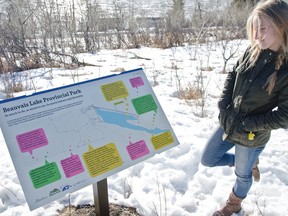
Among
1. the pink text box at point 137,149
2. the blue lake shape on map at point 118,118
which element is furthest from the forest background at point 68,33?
the pink text box at point 137,149

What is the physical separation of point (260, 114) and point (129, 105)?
871 millimetres

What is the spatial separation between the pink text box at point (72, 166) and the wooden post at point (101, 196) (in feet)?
0.97

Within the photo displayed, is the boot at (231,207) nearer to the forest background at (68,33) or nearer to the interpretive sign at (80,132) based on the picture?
the interpretive sign at (80,132)

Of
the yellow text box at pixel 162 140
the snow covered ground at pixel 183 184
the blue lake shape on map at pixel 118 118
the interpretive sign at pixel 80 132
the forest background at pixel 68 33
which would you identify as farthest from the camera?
the forest background at pixel 68 33

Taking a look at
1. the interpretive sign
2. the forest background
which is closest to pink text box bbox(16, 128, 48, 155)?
the interpretive sign

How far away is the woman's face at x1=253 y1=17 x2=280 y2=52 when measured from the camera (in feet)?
6.05

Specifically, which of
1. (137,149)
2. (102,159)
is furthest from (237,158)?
(102,159)

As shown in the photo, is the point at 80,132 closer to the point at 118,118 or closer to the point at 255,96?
the point at 118,118

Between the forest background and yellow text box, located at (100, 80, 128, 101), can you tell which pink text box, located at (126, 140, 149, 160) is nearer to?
yellow text box, located at (100, 80, 128, 101)

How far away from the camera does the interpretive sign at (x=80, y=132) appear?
1.63 metres

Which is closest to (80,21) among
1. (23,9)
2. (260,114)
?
(23,9)

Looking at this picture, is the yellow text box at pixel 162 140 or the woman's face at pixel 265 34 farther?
the yellow text box at pixel 162 140

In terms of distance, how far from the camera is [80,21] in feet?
33.3

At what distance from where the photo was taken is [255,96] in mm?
1992
